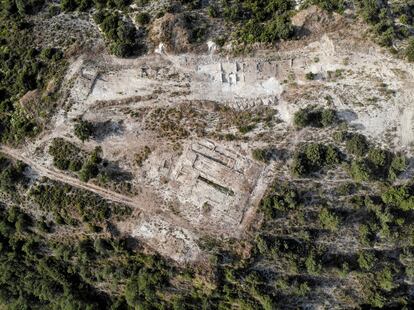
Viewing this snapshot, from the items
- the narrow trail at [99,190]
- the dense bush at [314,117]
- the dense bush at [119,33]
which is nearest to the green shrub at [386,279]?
the dense bush at [314,117]

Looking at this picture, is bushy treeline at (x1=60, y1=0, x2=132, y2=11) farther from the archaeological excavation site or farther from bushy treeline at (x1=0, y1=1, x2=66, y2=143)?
bushy treeline at (x1=0, y1=1, x2=66, y2=143)

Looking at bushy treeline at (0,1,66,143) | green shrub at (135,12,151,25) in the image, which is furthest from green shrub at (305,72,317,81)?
bushy treeline at (0,1,66,143)

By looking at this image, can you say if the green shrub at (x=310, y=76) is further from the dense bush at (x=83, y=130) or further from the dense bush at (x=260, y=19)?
the dense bush at (x=83, y=130)

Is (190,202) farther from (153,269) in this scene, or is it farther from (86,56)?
(86,56)

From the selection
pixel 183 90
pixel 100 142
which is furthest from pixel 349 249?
pixel 100 142

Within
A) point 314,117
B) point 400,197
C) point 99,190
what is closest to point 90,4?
point 99,190

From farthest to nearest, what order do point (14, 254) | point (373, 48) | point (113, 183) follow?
point (14, 254) < point (113, 183) < point (373, 48)
